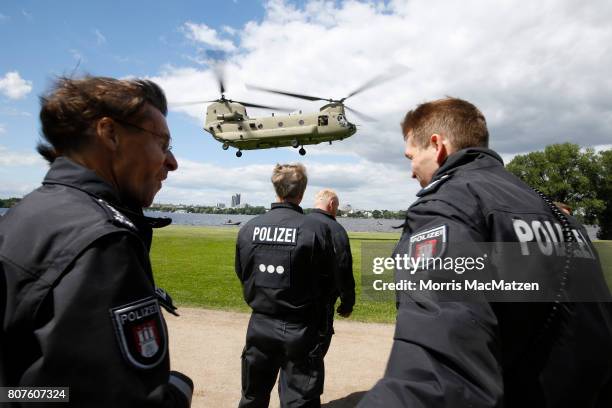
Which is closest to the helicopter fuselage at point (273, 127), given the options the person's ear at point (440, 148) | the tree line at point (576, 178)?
the person's ear at point (440, 148)

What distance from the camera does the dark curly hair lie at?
1890mm

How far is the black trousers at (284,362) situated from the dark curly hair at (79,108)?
3.09 meters

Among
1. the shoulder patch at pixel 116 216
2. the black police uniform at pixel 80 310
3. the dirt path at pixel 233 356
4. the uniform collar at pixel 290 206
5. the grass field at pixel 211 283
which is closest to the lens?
the black police uniform at pixel 80 310

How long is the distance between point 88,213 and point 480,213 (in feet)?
4.91

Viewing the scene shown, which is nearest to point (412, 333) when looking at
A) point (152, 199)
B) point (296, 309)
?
point (152, 199)

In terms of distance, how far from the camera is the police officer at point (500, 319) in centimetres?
142

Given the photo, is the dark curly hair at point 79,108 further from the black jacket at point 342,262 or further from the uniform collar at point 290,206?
the black jacket at point 342,262

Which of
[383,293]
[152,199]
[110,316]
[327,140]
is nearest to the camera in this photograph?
[110,316]

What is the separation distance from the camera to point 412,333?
60.1 inches

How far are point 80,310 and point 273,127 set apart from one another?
1421 inches

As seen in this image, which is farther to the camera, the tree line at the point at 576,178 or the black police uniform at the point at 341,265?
the tree line at the point at 576,178

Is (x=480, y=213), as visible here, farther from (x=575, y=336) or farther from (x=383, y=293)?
(x=383, y=293)

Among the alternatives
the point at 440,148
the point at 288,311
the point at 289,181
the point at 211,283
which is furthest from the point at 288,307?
the point at 211,283

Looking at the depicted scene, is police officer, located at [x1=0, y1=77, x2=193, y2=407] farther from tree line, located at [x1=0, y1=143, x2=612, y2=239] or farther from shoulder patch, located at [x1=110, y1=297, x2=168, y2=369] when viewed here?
tree line, located at [x1=0, y1=143, x2=612, y2=239]
